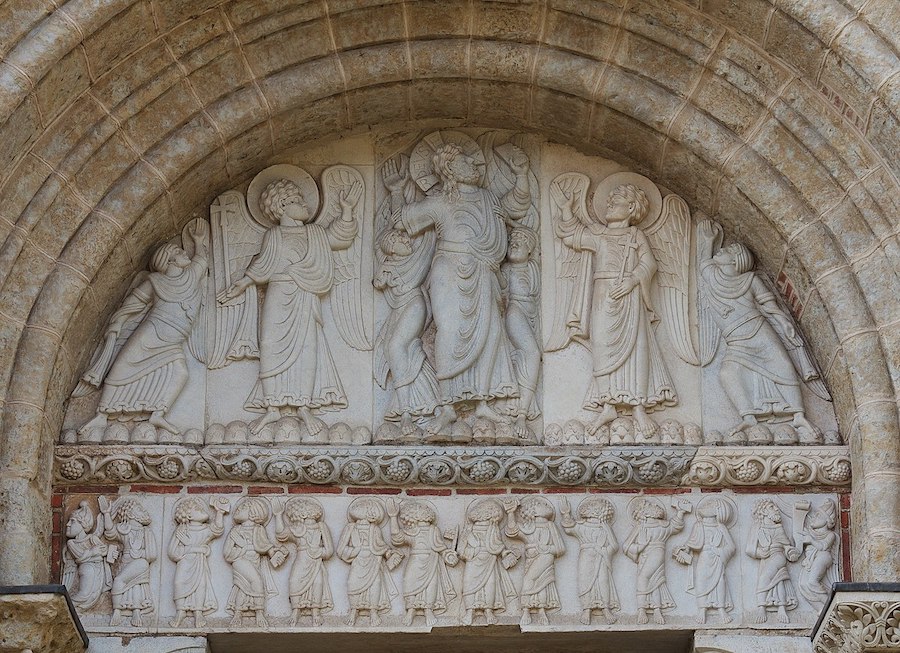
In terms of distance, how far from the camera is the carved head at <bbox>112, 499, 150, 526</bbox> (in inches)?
345

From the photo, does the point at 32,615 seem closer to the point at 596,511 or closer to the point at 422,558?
the point at 422,558

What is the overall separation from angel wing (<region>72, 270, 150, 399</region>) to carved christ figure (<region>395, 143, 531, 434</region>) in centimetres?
134

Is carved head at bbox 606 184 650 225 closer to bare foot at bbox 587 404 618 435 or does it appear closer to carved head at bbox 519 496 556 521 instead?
bare foot at bbox 587 404 618 435

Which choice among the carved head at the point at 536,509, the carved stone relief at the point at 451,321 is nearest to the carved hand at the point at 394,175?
the carved stone relief at the point at 451,321

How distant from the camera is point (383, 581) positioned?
8.70 metres

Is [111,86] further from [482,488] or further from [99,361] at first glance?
[482,488]

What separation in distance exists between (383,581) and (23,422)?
1778 mm

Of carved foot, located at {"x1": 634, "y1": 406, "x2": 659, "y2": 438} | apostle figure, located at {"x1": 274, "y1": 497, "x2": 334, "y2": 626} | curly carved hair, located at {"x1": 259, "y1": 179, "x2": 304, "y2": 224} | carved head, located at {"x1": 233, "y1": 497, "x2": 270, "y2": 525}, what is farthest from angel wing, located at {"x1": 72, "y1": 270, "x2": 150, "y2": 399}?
carved foot, located at {"x1": 634, "y1": 406, "x2": 659, "y2": 438}

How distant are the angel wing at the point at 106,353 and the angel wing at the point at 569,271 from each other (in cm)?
200

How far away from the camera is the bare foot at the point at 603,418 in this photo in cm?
895

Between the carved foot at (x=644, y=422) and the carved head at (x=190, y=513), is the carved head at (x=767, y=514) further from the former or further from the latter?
the carved head at (x=190, y=513)

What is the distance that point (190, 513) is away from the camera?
8.77 meters

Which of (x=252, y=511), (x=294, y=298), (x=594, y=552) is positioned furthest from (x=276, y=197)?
(x=594, y=552)

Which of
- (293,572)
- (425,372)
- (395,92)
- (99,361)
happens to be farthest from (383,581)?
(395,92)
